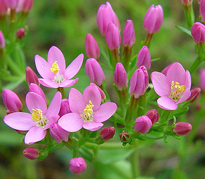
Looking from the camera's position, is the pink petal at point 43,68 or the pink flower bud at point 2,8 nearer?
the pink petal at point 43,68

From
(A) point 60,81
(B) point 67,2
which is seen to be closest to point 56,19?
(B) point 67,2

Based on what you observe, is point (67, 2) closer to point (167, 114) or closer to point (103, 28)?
point (103, 28)

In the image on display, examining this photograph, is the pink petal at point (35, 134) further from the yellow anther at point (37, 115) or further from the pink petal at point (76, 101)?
the pink petal at point (76, 101)

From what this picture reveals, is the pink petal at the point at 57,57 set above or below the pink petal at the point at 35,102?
above

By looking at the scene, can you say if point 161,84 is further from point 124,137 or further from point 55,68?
point 55,68

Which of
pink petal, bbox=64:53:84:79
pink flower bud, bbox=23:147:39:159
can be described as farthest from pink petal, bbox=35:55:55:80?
pink flower bud, bbox=23:147:39:159

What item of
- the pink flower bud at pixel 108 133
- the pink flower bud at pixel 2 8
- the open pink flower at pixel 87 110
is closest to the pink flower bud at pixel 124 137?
the pink flower bud at pixel 108 133
